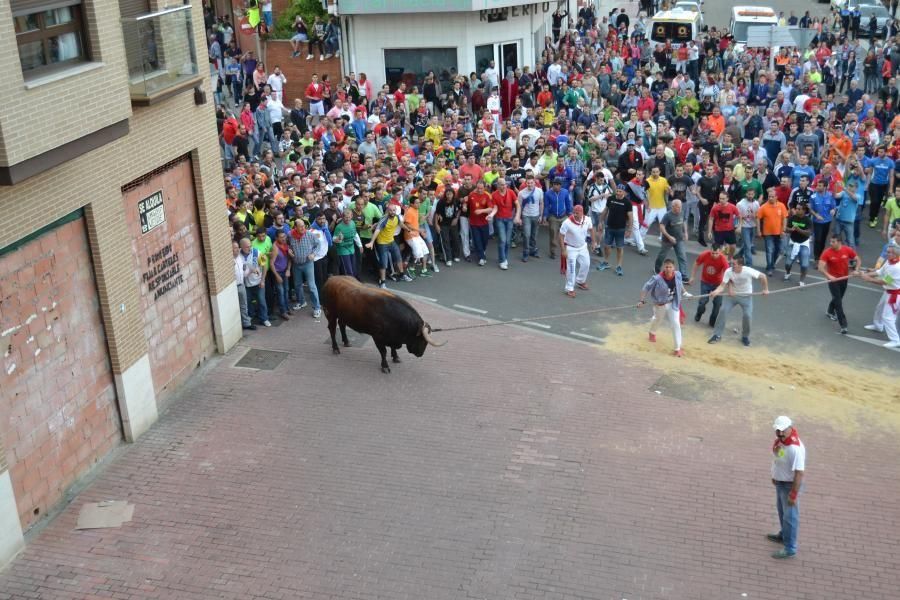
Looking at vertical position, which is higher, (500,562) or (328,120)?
(328,120)

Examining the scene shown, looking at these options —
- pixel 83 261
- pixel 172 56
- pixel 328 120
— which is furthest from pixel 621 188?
pixel 83 261

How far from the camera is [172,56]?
43.8 feet

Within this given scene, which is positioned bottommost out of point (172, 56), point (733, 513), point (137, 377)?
point (733, 513)

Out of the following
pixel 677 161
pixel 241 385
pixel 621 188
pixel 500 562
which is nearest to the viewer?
pixel 500 562

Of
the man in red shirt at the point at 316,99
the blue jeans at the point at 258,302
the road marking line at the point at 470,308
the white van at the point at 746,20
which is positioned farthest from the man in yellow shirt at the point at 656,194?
the white van at the point at 746,20

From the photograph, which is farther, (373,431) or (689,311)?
(689,311)

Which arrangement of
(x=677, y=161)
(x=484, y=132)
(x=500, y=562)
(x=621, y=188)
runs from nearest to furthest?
(x=500, y=562) → (x=621, y=188) → (x=677, y=161) → (x=484, y=132)

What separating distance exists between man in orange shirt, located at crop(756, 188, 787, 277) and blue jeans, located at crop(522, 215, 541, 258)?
419cm

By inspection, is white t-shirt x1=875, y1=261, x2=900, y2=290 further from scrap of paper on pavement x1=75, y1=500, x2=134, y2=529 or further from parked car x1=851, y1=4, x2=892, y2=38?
parked car x1=851, y1=4, x2=892, y2=38

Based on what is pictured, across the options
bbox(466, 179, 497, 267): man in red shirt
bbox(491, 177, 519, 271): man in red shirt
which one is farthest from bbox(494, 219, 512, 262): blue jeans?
bbox(466, 179, 497, 267): man in red shirt

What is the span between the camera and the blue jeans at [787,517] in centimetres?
1073

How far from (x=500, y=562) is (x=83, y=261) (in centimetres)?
607

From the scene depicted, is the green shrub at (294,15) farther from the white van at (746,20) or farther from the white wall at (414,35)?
the white van at (746,20)

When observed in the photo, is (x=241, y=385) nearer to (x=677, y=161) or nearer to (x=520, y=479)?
(x=520, y=479)
